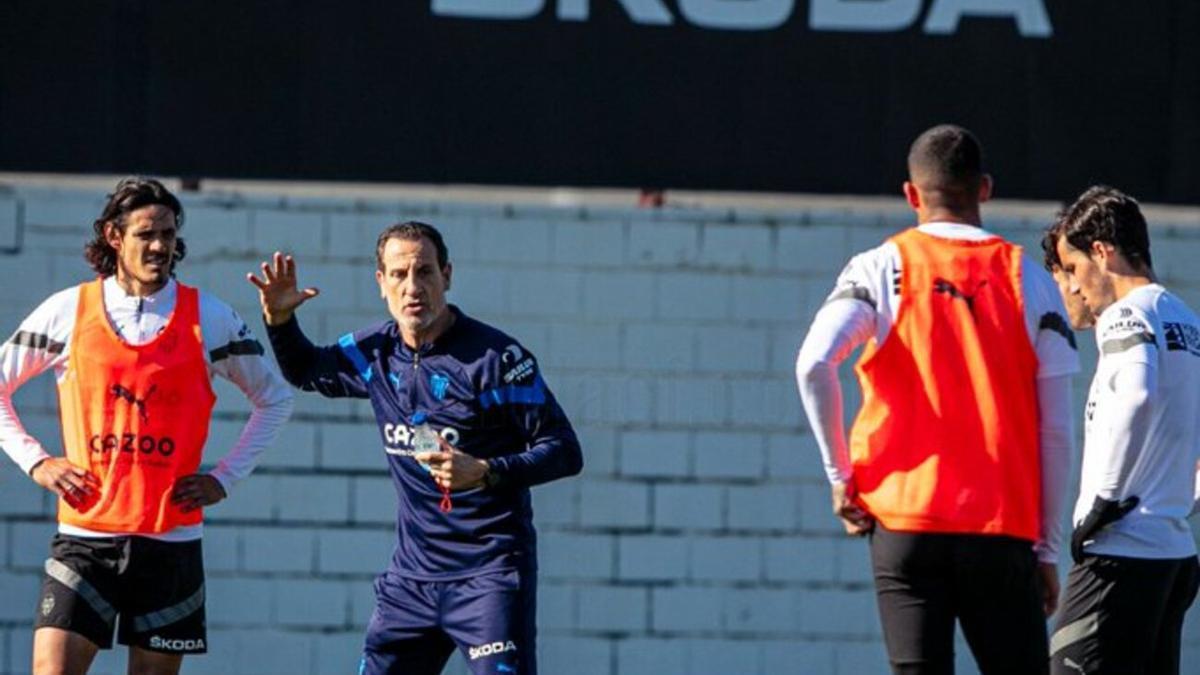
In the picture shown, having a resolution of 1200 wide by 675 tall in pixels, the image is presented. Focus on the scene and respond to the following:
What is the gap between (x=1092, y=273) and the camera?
570cm

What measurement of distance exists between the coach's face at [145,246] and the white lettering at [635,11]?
2.04 metres

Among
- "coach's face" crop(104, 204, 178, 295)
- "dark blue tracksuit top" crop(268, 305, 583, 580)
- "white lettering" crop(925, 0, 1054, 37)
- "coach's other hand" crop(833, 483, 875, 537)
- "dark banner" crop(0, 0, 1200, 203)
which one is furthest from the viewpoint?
"white lettering" crop(925, 0, 1054, 37)

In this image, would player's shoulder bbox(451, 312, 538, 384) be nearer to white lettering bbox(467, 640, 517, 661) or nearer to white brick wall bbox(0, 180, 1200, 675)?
white lettering bbox(467, 640, 517, 661)

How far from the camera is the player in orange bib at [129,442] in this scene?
6.35 metres

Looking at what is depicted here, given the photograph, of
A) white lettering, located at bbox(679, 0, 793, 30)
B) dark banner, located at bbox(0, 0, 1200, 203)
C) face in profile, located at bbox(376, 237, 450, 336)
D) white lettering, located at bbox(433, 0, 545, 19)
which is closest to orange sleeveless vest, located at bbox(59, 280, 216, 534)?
face in profile, located at bbox(376, 237, 450, 336)

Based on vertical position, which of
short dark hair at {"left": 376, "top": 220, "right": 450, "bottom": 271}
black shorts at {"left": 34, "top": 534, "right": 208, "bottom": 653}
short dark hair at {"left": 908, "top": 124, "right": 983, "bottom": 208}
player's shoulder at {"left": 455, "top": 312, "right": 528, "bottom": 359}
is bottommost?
black shorts at {"left": 34, "top": 534, "right": 208, "bottom": 653}

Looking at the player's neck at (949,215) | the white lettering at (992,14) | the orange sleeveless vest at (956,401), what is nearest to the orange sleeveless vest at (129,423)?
the orange sleeveless vest at (956,401)

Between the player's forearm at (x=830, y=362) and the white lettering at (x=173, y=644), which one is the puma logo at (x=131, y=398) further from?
the player's forearm at (x=830, y=362)

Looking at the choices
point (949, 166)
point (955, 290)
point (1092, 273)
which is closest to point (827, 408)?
point (955, 290)

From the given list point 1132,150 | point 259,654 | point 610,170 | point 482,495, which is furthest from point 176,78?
point 1132,150

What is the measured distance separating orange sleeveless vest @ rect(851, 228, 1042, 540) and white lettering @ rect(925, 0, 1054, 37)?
9.51 ft

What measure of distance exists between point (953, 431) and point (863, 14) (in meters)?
3.11

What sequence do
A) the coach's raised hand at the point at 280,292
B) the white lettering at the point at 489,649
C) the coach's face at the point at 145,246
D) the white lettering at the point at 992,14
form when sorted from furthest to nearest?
the white lettering at the point at 992,14 < the coach's face at the point at 145,246 < the coach's raised hand at the point at 280,292 < the white lettering at the point at 489,649

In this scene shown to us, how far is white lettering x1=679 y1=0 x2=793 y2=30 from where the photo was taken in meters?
8.00
